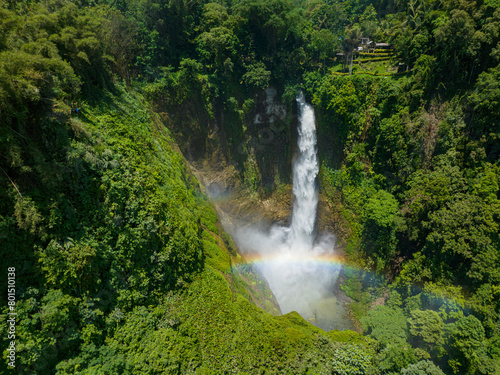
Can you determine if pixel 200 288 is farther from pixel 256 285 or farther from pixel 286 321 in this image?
pixel 256 285

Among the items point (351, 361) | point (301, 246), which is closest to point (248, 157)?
point (301, 246)

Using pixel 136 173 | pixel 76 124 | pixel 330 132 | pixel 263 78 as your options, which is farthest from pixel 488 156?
pixel 76 124

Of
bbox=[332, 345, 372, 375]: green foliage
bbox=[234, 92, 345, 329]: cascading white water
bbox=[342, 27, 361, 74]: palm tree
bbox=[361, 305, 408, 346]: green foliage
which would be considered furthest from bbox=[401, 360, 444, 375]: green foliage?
bbox=[342, 27, 361, 74]: palm tree

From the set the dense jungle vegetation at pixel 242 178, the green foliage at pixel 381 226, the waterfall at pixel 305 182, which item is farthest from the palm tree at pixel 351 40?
the green foliage at pixel 381 226

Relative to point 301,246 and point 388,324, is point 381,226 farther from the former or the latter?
point 301,246

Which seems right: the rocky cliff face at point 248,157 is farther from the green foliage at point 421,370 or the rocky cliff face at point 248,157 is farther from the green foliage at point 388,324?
the green foliage at point 421,370

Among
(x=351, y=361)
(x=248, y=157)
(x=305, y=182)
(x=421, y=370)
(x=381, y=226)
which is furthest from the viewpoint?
(x=305, y=182)
